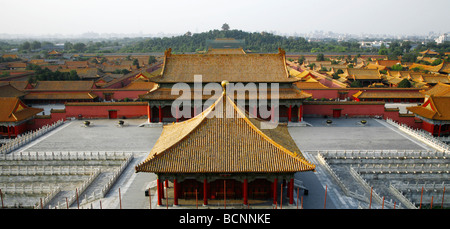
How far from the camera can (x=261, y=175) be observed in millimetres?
17375

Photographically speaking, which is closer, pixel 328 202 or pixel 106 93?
pixel 328 202

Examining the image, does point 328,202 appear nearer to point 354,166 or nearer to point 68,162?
point 354,166

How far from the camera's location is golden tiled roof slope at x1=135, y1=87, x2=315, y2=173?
16797 millimetres

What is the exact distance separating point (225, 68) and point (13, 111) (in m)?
22.1

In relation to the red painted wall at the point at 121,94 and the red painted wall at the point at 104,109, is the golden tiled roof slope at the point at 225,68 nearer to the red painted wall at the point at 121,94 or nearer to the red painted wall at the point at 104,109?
the red painted wall at the point at 104,109

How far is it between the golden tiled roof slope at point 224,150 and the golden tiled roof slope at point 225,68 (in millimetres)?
17257

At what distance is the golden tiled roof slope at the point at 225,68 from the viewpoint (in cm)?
3600

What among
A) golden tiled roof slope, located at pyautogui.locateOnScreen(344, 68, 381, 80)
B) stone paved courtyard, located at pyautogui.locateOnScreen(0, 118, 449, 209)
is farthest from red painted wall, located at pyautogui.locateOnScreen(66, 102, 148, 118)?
golden tiled roof slope, located at pyautogui.locateOnScreen(344, 68, 381, 80)

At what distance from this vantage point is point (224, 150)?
57.6ft

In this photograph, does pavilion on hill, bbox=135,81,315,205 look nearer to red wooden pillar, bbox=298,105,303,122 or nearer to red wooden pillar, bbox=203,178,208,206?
red wooden pillar, bbox=203,178,208,206

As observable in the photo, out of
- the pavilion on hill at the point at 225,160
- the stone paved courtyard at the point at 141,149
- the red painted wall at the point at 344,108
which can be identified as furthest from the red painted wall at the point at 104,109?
the pavilion on hill at the point at 225,160

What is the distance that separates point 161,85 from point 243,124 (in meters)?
19.9
